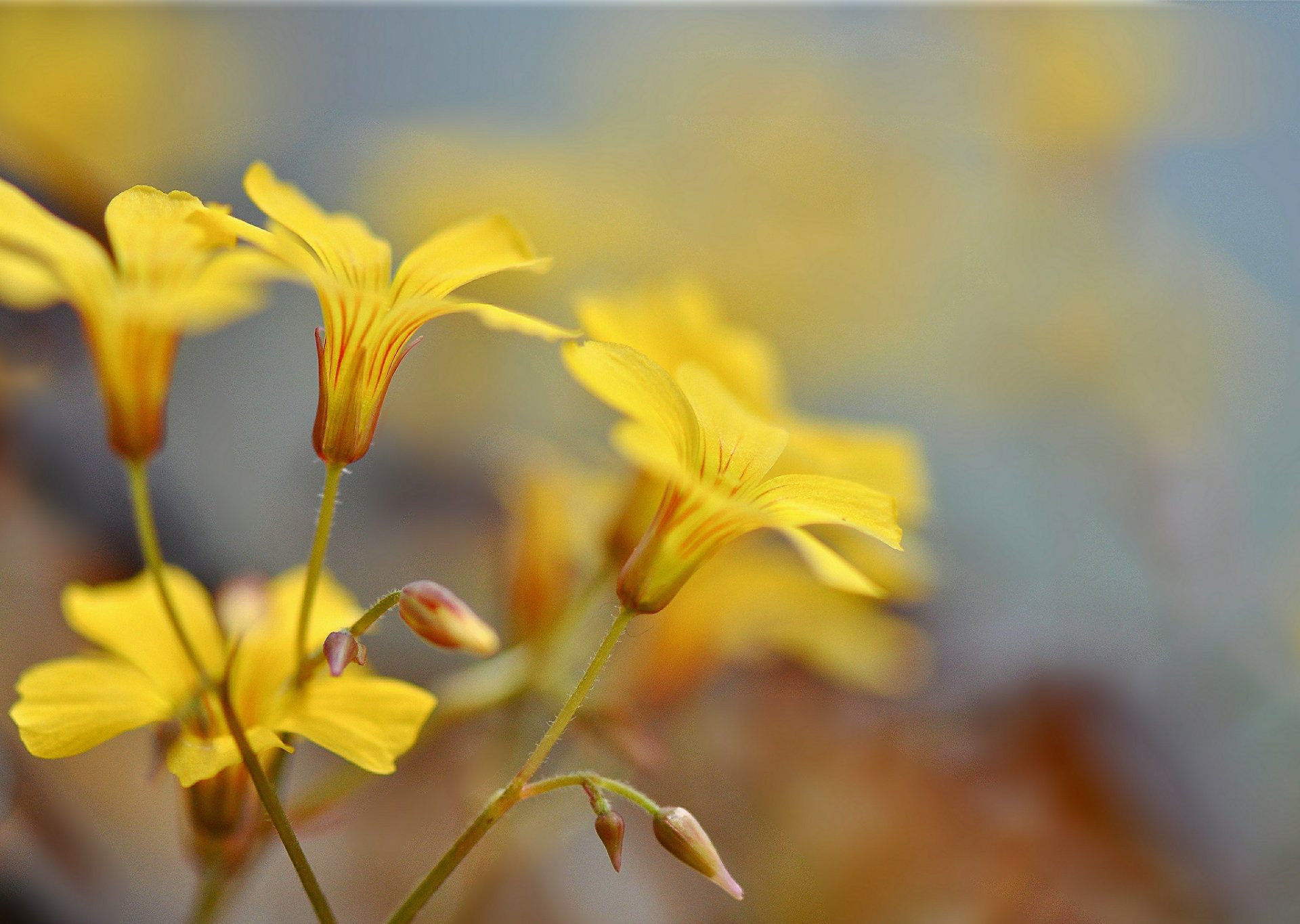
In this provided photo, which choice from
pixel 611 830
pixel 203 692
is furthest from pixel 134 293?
pixel 611 830

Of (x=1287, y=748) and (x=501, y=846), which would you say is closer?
(x=501, y=846)

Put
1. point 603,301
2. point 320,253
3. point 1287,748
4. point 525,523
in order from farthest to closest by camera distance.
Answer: point 1287,748
point 525,523
point 603,301
point 320,253

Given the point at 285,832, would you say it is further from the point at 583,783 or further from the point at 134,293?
the point at 134,293

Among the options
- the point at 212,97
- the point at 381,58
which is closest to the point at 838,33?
the point at 381,58

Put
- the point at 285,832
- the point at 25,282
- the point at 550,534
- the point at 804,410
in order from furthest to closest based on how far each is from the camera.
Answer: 1. the point at 804,410
2. the point at 550,534
3. the point at 25,282
4. the point at 285,832

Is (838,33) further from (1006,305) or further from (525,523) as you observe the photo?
(525,523)

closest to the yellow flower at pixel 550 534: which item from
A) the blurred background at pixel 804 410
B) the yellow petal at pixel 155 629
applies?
the blurred background at pixel 804 410

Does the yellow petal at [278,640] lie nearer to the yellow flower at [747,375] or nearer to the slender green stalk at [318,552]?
the slender green stalk at [318,552]
